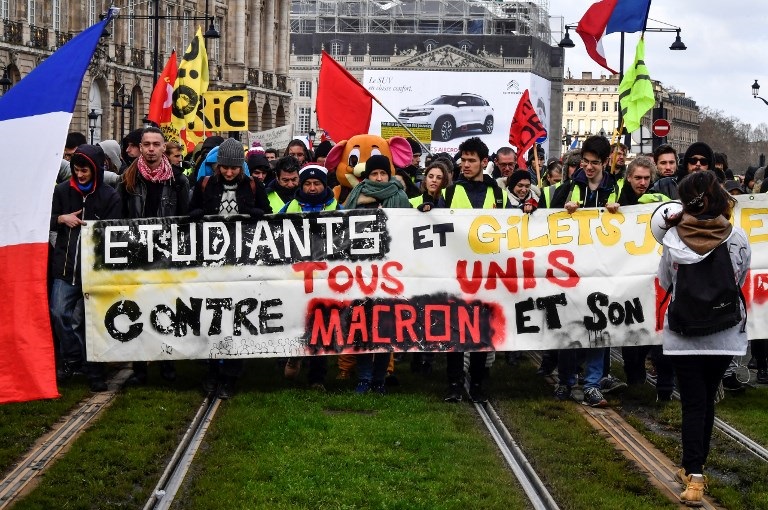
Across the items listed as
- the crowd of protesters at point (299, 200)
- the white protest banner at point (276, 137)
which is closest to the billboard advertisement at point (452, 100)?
the white protest banner at point (276, 137)

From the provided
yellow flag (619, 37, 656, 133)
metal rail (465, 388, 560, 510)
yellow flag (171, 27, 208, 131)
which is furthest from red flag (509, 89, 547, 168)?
metal rail (465, 388, 560, 510)

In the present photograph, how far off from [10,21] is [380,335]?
45.1 metres

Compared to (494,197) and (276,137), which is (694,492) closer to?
(494,197)

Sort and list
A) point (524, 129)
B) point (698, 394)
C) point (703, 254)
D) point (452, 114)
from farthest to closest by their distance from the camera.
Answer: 1. point (452, 114)
2. point (524, 129)
3. point (698, 394)
4. point (703, 254)

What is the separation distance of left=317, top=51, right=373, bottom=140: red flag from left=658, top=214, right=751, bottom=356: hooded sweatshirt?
7.62m

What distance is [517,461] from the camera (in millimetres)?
9188

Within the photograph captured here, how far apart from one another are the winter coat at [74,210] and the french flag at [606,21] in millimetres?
5929

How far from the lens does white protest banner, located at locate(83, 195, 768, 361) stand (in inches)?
448

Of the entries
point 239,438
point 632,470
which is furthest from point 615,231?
point 239,438

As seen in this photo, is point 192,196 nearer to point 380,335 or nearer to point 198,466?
point 380,335

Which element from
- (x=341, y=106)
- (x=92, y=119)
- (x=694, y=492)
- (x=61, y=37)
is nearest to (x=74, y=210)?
(x=341, y=106)

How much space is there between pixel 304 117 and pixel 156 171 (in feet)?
445

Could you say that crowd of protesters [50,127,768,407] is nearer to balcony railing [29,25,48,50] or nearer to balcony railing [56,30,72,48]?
balcony railing [29,25,48,50]

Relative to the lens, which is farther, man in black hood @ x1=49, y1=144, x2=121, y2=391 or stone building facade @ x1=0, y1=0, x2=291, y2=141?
stone building facade @ x1=0, y1=0, x2=291, y2=141
